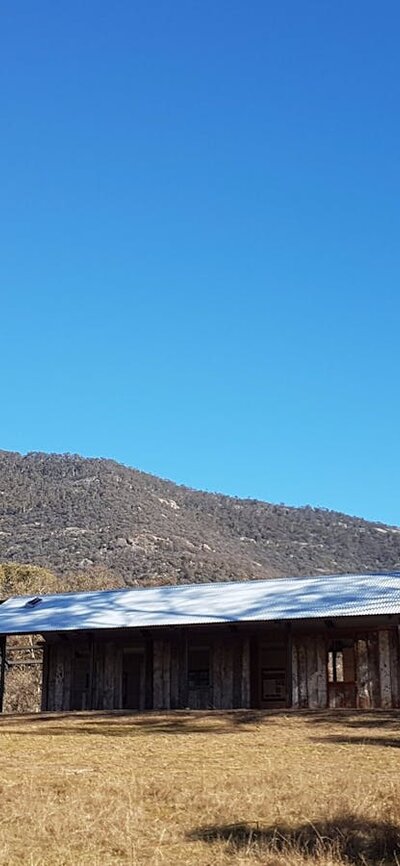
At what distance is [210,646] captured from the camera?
102 feet

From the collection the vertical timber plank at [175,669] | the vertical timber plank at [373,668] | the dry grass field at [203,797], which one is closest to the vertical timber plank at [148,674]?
the vertical timber plank at [175,669]

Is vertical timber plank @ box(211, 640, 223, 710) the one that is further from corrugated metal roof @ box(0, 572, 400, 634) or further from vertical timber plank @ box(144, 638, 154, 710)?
vertical timber plank @ box(144, 638, 154, 710)

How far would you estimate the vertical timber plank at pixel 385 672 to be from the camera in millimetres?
28297

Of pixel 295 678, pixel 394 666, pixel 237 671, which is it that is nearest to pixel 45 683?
pixel 237 671

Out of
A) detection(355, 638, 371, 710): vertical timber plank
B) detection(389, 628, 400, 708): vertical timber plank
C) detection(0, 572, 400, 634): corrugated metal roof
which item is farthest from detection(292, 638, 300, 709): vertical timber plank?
detection(389, 628, 400, 708): vertical timber plank

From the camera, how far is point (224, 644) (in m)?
30.7

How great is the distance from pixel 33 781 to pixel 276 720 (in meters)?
9.77

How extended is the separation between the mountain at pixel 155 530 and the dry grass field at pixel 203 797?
39.4 meters

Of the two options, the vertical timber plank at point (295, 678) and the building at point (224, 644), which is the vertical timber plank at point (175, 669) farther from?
the vertical timber plank at point (295, 678)

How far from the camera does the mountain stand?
7075cm

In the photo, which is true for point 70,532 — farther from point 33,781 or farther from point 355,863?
point 355,863

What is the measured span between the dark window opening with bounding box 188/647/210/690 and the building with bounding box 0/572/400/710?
44 millimetres

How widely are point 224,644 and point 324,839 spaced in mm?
19996

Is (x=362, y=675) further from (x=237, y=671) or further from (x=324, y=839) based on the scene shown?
(x=324, y=839)
